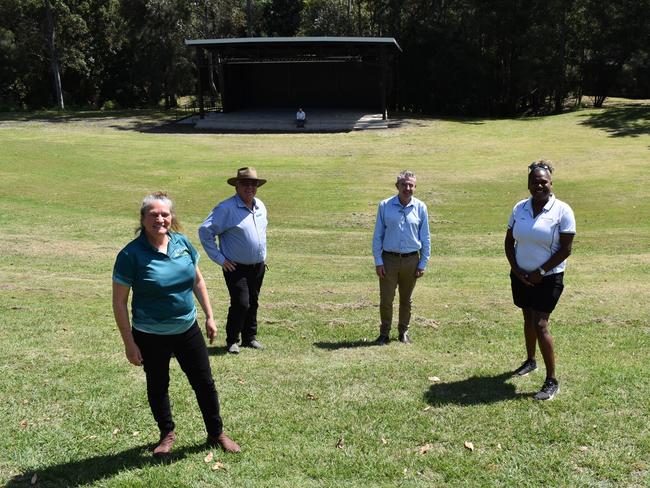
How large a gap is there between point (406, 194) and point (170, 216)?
3414 millimetres

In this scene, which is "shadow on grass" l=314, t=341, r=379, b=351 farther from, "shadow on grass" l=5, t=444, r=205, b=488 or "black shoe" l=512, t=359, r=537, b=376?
"shadow on grass" l=5, t=444, r=205, b=488

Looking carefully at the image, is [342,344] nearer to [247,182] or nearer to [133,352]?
[247,182]

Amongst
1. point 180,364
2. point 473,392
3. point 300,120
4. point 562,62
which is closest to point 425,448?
point 473,392

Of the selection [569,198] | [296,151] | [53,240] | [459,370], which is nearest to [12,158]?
[296,151]

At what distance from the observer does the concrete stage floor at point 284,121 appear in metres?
40.4

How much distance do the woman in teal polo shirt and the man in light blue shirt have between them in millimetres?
3097

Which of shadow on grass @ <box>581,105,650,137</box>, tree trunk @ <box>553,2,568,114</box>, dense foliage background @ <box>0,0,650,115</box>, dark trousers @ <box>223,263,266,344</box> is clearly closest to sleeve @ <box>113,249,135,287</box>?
dark trousers @ <box>223,263,266,344</box>

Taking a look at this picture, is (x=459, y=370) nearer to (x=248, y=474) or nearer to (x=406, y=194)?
(x=406, y=194)

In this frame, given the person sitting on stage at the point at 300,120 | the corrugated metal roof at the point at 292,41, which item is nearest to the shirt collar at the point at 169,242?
the corrugated metal roof at the point at 292,41

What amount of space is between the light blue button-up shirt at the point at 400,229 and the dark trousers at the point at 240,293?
1353 mm

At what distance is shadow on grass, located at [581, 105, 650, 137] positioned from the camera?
3716 centimetres

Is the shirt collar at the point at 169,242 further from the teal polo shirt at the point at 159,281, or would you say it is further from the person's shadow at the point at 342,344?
the person's shadow at the point at 342,344

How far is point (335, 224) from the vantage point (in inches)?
713

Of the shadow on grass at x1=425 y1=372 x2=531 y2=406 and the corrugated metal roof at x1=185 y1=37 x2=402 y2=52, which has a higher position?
the corrugated metal roof at x1=185 y1=37 x2=402 y2=52
